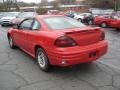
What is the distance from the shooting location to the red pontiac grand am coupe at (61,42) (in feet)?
19.5

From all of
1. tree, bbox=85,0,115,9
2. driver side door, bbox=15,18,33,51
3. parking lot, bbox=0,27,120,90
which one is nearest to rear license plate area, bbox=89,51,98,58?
parking lot, bbox=0,27,120,90

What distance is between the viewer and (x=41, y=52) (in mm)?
6746

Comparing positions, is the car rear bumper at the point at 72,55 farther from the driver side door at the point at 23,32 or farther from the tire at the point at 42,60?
the driver side door at the point at 23,32

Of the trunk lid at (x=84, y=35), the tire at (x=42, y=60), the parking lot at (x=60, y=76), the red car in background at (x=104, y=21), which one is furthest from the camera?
the red car in background at (x=104, y=21)

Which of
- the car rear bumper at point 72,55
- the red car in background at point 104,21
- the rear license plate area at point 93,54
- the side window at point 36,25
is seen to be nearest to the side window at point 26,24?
the side window at point 36,25

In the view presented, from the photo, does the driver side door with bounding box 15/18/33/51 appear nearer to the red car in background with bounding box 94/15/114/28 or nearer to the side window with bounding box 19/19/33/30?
the side window with bounding box 19/19/33/30

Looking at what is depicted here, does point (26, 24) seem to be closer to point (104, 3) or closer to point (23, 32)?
point (23, 32)

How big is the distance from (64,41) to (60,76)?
3.01 feet

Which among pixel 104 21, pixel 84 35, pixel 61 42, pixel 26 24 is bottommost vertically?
pixel 104 21

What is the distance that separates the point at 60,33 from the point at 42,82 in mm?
1246

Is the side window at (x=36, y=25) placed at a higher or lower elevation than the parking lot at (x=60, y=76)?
higher

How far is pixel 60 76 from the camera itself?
6.25 meters

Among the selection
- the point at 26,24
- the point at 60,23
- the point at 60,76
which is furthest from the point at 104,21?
the point at 60,76

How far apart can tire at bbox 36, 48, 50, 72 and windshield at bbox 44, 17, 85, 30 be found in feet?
2.37
